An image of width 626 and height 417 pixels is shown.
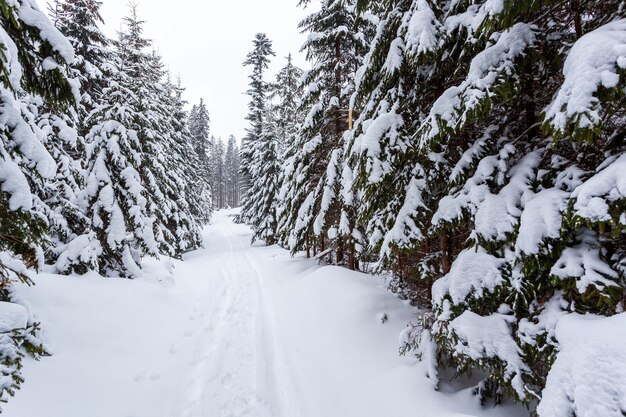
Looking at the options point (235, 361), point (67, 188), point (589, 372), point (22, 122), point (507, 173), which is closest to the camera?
point (589, 372)

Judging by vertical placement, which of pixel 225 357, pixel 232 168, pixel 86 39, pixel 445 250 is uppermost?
pixel 232 168

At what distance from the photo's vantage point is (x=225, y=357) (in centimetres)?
681

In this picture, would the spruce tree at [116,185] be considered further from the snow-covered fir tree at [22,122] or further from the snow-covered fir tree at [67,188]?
the snow-covered fir tree at [22,122]

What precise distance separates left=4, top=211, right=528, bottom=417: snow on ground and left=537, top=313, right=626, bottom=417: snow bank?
173 centimetres

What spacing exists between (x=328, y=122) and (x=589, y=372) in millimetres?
10278

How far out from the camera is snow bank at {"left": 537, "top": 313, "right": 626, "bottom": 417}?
8.25ft

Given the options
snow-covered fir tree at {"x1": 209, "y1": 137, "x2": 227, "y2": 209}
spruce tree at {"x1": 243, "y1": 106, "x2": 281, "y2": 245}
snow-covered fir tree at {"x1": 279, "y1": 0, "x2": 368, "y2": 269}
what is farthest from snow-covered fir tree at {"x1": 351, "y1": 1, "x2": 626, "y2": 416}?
snow-covered fir tree at {"x1": 209, "y1": 137, "x2": 227, "y2": 209}

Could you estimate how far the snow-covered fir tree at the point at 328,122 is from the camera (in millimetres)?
10453

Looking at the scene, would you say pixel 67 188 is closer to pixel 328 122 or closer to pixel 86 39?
pixel 86 39

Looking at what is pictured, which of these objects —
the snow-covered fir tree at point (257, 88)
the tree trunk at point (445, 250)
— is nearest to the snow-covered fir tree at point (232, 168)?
the snow-covered fir tree at point (257, 88)

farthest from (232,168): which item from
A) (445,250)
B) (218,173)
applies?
(445,250)

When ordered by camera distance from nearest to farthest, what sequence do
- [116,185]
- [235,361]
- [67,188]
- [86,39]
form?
[235,361]
[67,188]
[116,185]
[86,39]

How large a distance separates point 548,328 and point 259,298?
9.11 metres

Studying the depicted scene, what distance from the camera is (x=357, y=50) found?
35.2 ft
